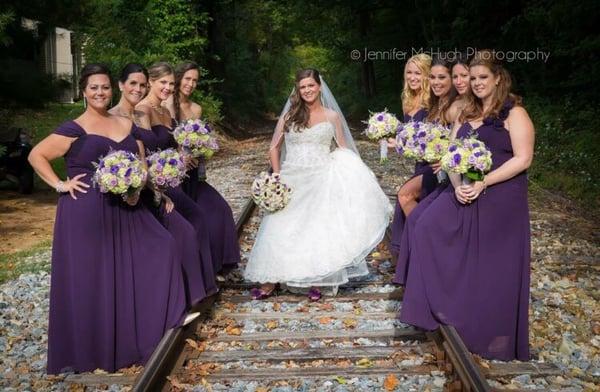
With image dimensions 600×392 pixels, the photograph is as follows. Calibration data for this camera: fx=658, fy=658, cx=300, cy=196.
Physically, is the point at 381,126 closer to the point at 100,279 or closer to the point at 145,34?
the point at 100,279

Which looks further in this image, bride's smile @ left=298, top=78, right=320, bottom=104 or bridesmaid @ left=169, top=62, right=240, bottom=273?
bridesmaid @ left=169, top=62, right=240, bottom=273

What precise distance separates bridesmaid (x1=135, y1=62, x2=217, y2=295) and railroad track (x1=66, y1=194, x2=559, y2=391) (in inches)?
14.8

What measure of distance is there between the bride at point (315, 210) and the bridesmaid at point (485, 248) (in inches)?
56.9

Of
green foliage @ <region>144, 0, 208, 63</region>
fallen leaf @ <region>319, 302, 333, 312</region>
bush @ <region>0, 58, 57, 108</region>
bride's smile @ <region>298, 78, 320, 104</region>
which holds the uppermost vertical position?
green foliage @ <region>144, 0, 208, 63</region>

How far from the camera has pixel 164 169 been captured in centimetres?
564

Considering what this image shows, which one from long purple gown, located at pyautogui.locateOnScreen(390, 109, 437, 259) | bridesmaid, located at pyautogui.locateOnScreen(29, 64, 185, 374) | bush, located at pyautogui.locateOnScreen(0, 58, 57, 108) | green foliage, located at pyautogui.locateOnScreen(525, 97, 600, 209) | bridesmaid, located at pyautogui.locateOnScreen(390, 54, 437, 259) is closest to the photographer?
Result: bridesmaid, located at pyautogui.locateOnScreen(29, 64, 185, 374)

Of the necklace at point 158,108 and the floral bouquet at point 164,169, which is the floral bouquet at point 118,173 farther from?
the necklace at point 158,108

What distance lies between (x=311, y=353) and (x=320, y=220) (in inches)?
73.7

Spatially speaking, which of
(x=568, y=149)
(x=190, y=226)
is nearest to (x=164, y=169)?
(x=190, y=226)

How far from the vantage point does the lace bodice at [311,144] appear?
7023mm

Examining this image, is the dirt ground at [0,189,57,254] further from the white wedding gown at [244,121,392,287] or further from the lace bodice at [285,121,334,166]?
the lace bodice at [285,121,334,166]

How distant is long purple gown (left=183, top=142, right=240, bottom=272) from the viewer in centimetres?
725

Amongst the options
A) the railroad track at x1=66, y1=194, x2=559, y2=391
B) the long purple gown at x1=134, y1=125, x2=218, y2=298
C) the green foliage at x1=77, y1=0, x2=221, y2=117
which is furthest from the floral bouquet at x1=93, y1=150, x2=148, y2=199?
the green foliage at x1=77, y1=0, x2=221, y2=117

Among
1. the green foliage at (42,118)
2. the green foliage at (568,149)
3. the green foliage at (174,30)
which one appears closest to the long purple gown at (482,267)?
the green foliage at (568,149)
